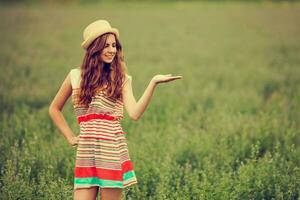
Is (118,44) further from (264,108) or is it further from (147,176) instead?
(264,108)

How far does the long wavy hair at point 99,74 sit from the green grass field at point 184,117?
110 cm

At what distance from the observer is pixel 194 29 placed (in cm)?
2394

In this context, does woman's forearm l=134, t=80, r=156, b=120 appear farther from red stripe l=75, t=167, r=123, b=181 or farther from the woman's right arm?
the woman's right arm

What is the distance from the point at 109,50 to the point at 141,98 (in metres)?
0.47

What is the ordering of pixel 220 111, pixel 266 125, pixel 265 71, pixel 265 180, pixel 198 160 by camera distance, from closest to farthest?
pixel 265 180 → pixel 198 160 → pixel 266 125 → pixel 220 111 → pixel 265 71

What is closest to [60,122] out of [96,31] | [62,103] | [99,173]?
[62,103]

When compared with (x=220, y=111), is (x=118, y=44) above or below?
above

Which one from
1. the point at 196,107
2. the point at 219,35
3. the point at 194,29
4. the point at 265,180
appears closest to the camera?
the point at 265,180

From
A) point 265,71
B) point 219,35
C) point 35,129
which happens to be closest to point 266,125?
point 35,129

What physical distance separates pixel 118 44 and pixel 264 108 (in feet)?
17.7

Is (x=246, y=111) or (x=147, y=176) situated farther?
(x=246, y=111)

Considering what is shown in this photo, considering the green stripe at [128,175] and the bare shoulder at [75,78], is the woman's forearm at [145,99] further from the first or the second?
the bare shoulder at [75,78]

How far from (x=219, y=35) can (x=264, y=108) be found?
12932 mm

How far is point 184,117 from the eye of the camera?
8.67m
